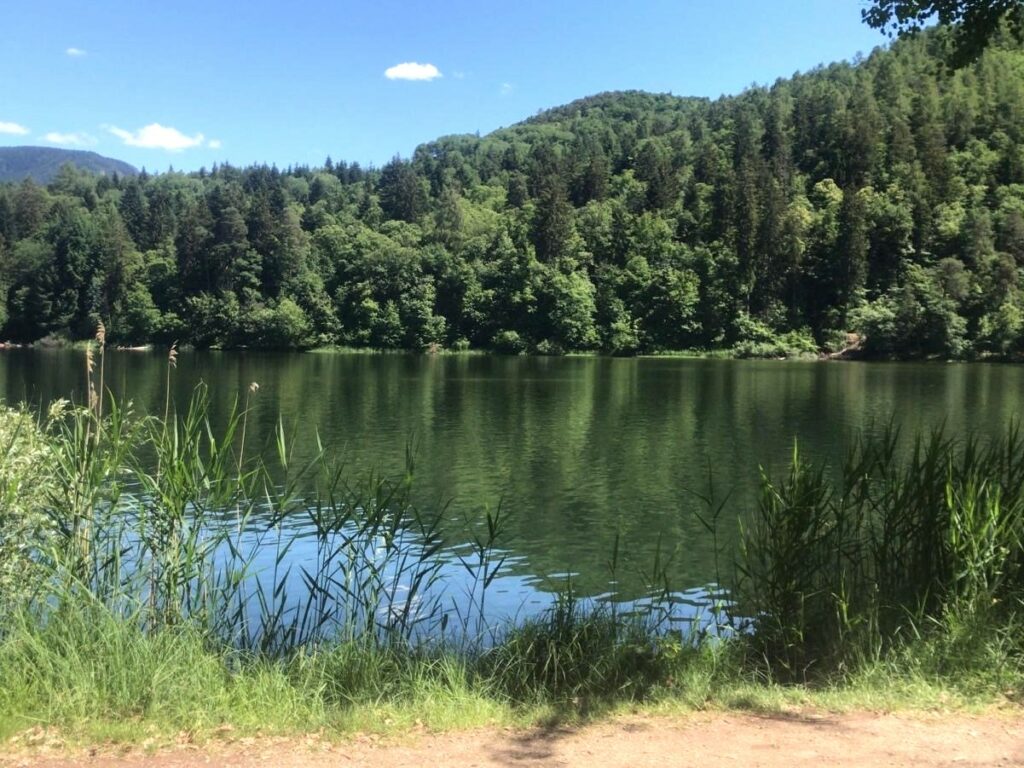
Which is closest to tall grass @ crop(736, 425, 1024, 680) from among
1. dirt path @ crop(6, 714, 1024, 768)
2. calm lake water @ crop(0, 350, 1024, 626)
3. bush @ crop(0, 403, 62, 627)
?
dirt path @ crop(6, 714, 1024, 768)

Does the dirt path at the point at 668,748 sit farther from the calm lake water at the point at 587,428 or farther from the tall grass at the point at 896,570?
the calm lake water at the point at 587,428

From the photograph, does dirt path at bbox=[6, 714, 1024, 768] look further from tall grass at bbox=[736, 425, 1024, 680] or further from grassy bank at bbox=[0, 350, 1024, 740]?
tall grass at bbox=[736, 425, 1024, 680]

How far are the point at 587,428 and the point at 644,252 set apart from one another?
90807mm

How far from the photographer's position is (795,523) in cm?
800

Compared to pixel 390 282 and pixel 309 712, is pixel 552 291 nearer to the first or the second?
pixel 390 282

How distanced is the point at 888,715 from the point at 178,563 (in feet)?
18.2

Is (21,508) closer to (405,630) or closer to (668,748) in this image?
(405,630)

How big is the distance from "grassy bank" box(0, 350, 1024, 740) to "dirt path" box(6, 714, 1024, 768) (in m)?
0.29

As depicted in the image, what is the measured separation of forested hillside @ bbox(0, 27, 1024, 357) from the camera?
102938 millimetres

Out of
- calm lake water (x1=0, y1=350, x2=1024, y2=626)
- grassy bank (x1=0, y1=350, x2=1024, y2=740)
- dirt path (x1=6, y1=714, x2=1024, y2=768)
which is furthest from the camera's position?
calm lake water (x1=0, y1=350, x2=1024, y2=626)

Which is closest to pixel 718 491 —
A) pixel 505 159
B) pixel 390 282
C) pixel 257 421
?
pixel 257 421

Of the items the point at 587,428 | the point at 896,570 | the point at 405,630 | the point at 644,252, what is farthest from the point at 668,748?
the point at 644,252

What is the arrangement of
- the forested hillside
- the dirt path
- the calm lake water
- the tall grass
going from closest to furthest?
the dirt path, the tall grass, the calm lake water, the forested hillside

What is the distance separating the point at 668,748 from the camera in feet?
16.7
